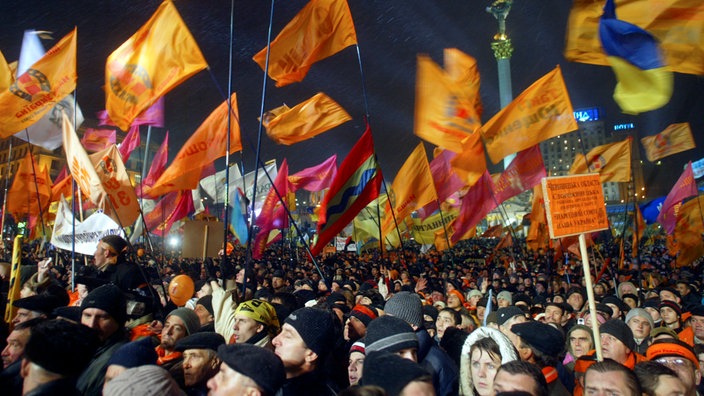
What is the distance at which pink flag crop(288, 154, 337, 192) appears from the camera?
Result: 15.7m

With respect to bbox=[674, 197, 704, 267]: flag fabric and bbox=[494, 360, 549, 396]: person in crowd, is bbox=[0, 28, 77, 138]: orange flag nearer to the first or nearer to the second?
bbox=[494, 360, 549, 396]: person in crowd

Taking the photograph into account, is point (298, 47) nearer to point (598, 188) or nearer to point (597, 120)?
point (598, 188)

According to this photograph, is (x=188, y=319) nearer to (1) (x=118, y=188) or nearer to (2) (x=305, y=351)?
(2) (x=305, y=351)

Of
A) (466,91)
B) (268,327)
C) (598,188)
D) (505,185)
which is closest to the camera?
(268,327)

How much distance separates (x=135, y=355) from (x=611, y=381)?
299 cm

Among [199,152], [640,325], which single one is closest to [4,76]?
[199,152]

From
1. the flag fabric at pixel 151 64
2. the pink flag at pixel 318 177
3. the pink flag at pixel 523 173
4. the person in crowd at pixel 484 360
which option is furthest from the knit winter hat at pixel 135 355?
the pink flag at pixel 318 177

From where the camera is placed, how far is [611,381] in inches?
118

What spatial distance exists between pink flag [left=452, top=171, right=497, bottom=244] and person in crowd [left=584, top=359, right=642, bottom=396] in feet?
29.1

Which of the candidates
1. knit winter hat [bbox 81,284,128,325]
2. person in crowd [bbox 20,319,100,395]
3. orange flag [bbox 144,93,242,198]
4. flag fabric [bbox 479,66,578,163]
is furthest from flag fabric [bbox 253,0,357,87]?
person in crowd [bbox 20,319,100,395]

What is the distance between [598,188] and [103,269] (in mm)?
5681

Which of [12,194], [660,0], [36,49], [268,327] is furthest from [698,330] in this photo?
[12,194]

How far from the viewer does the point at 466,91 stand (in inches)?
393

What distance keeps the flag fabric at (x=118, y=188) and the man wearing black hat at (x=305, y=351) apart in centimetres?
569
